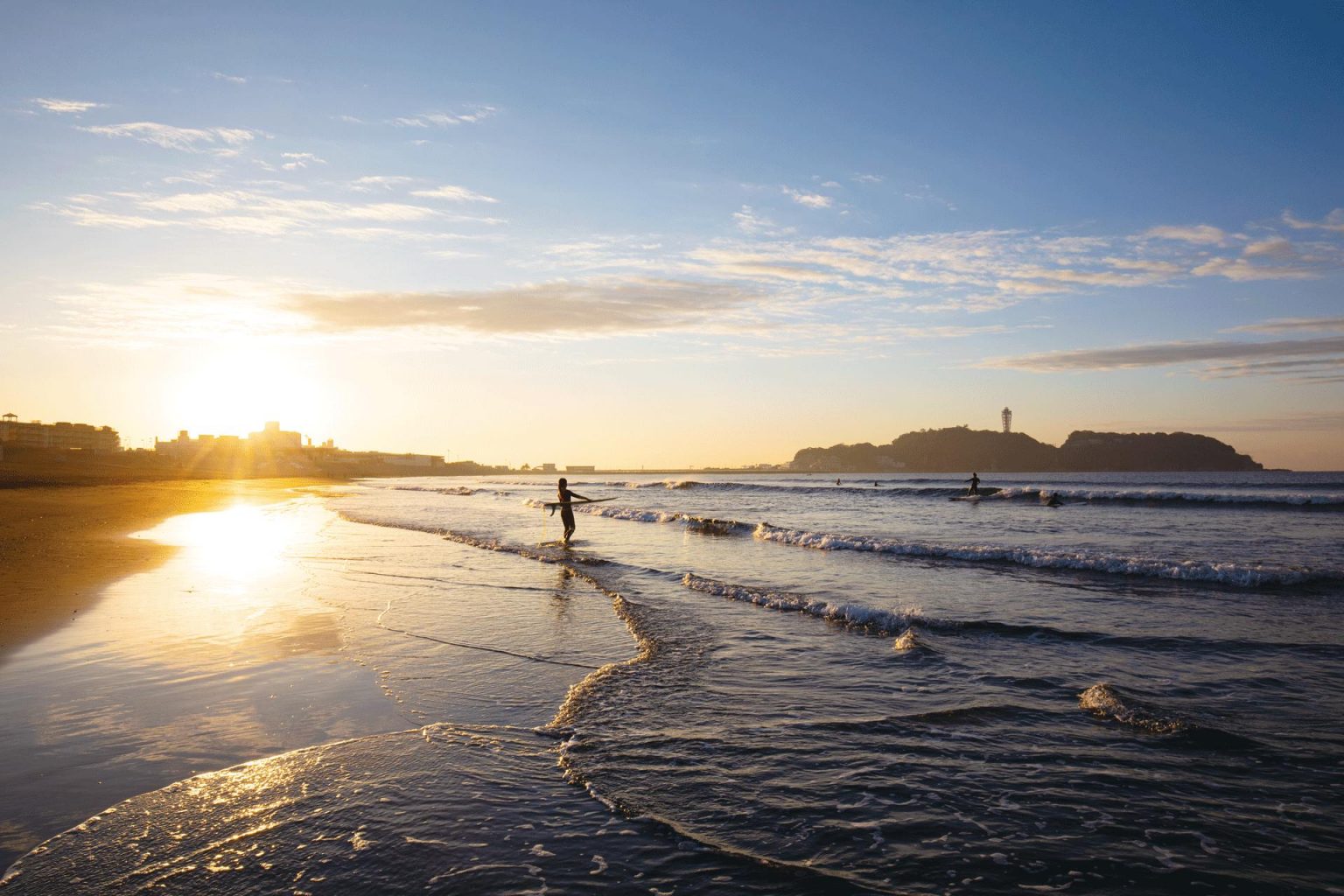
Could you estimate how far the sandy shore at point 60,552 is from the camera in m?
10.8

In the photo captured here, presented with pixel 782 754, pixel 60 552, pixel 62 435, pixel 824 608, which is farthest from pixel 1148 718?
pixel 62 435

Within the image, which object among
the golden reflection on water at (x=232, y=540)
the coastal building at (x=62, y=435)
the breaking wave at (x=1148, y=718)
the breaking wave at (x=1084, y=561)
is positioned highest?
the coastal building at (x=62, y=435)

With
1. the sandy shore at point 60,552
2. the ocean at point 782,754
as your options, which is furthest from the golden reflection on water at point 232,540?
the ocean at point 782,754

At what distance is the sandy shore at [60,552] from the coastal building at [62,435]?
11475 cm

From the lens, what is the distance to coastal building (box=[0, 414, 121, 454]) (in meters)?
128

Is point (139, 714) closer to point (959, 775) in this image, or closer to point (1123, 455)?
point (959, 775)

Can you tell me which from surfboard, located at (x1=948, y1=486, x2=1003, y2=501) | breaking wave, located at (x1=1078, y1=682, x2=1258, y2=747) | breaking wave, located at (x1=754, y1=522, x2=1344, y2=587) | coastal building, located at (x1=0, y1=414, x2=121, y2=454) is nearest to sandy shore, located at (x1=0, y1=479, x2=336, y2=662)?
breaking wave, located at (x1=1078, y1=682, x2=1258, y2=747)

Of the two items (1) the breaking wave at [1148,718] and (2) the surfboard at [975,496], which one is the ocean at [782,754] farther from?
(2) the surfboard at [975,496]

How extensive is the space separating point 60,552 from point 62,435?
164 metres

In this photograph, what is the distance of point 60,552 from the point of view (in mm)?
17734

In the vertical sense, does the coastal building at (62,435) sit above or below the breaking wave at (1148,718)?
above

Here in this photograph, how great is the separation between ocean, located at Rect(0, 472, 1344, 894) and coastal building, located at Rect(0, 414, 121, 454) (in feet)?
493

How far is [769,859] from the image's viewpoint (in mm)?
4328

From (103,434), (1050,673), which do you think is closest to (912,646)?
(1050,673)
